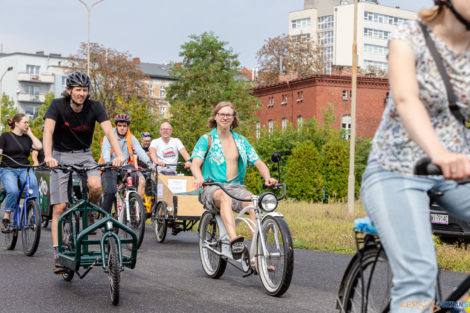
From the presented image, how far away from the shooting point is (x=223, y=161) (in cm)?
784

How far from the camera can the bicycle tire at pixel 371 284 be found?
340cm

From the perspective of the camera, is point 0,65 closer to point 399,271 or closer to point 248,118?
point 248,118

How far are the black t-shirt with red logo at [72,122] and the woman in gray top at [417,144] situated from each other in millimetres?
4699

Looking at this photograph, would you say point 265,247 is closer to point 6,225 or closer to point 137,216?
point 137,216

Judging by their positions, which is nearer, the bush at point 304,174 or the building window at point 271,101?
the bush at point 304,174

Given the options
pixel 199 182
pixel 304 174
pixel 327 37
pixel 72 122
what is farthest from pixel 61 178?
pixel 327 37

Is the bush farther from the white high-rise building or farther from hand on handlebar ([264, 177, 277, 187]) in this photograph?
the white high-rise building

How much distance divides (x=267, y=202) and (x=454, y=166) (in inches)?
176

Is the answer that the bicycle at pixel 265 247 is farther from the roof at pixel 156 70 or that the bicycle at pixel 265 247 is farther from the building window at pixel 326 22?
the roof at pixel 156 70

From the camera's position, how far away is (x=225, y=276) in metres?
8.20

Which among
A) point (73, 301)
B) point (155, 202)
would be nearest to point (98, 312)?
point (73, 301)

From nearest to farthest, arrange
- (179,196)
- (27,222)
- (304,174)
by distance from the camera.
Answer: (27,222) → (179,196) → (304,174)

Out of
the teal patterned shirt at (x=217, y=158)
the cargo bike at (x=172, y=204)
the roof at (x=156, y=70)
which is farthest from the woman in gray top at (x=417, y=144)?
the roof at (x=156, y=70)

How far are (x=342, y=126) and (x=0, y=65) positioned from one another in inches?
3060
